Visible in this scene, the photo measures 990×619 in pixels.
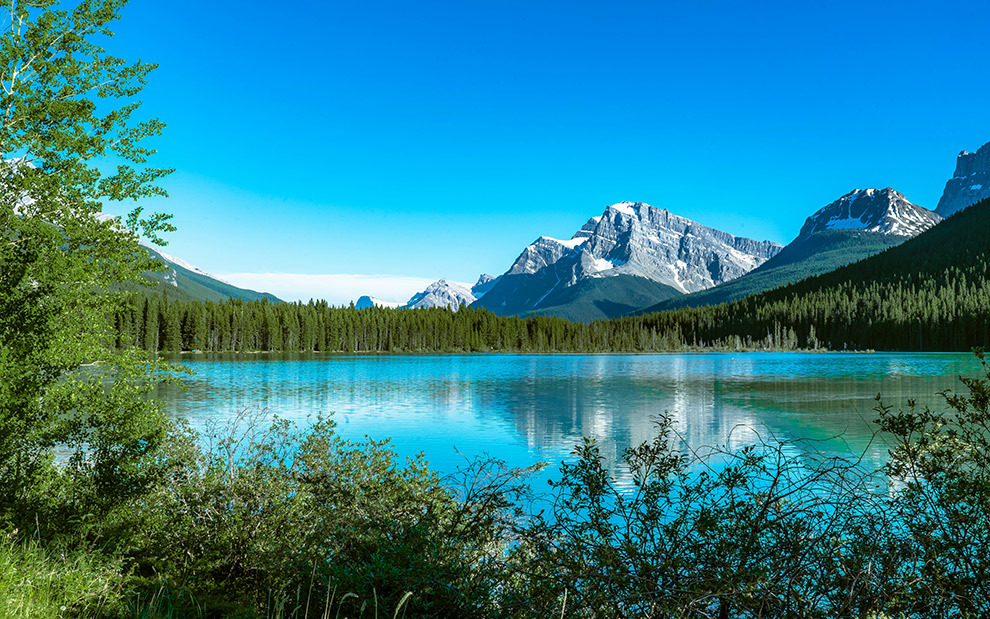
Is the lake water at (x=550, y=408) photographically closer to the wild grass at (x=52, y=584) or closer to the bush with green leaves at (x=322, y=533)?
the bush with green leaves at (x=322, y=533)

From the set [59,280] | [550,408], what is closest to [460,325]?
[550,408]

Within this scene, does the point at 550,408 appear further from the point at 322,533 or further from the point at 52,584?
the point at 52,584

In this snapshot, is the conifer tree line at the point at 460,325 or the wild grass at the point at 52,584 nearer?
the wild grass at the point at 52,584

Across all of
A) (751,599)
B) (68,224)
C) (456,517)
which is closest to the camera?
(751,599)

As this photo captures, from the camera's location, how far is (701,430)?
1163 inches

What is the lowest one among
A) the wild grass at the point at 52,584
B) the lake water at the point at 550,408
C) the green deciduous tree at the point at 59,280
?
the lake water at the point at 550,408

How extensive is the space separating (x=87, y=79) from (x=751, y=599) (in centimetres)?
1475

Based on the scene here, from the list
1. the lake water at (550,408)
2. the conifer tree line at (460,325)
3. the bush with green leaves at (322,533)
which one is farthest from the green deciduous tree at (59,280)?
Answer: the conifer tree line at (460,325)

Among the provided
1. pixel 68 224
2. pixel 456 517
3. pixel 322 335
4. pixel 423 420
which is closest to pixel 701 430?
pixel 423 420

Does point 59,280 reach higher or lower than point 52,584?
higher

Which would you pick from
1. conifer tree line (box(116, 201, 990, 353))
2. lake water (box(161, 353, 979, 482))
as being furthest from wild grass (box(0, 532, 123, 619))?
conifer tree line (box(116, 201, 990, 353))

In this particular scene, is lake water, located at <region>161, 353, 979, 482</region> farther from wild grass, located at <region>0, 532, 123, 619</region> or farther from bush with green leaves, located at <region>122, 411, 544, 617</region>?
wild grass, located at <region>0, 532, 123, 619</region>

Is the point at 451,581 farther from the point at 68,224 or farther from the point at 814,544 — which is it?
the point at 68,224

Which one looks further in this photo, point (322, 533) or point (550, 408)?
point (550, 408)
